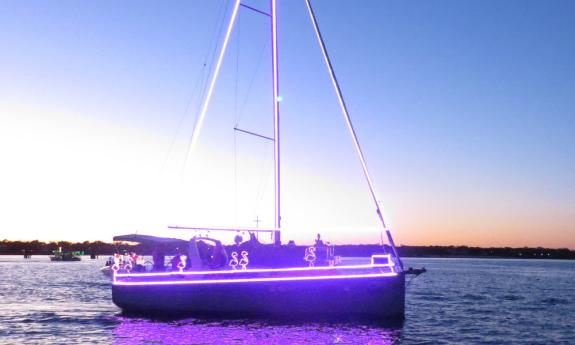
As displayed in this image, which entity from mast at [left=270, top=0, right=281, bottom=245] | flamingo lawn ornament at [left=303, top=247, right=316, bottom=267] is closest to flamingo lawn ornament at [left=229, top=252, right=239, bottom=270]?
mast at [left=270, top=0, right=281, bottom=245]

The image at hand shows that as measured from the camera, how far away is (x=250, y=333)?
22500mm

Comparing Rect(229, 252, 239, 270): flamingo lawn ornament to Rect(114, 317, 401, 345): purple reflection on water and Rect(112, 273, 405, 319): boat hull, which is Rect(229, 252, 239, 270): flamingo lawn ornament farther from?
Rect(114, 317, 401, 345): purple reflection on water

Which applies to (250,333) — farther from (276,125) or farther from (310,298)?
(276,125)

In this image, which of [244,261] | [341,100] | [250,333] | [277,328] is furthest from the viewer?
[341,100]

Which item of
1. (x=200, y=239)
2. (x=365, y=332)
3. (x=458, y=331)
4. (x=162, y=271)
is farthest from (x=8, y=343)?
(x=458, y=331)

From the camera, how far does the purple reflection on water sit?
21484mm

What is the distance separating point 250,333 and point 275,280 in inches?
90.7

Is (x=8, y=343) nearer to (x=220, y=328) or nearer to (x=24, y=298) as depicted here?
(x=220, y=328)

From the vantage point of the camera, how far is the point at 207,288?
927 inches

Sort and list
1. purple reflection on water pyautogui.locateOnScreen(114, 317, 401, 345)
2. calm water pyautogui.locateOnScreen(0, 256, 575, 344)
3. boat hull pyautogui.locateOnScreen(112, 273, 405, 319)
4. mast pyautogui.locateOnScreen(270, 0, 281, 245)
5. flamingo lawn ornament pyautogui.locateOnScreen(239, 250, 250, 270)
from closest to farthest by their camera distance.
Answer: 1. purple reflection on water pyautogui.locateOnScreen(114, 317, 401, 345)
2. calm water pyautogui.locateOnScreen(0, 256, 575, 344)
3. boat hull pyautogui.locateOnScreen(112, 273, 405, 319)
4. flamingo lawn ornament pyautogui.locateOnScreen(239, 250, 250, 270)
5. mast pyautogui.locateOnScreen(270, 0, 281, 245)

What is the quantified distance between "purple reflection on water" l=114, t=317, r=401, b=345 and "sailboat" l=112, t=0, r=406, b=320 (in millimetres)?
659

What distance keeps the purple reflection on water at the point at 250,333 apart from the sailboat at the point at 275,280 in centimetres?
66

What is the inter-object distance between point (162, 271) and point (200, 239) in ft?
8.01

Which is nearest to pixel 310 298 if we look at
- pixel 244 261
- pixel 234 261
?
pixel 244 261
